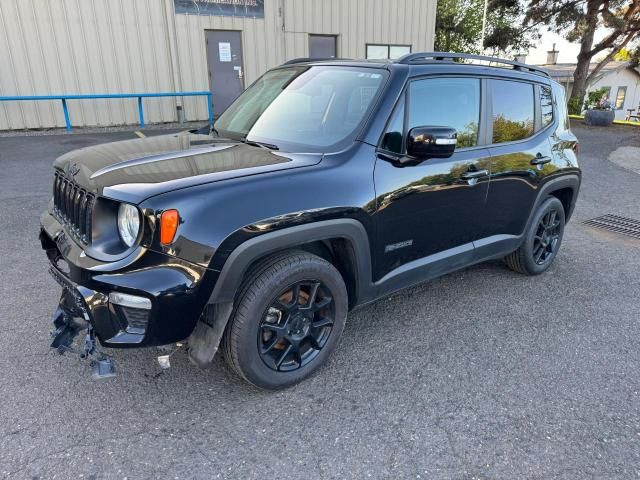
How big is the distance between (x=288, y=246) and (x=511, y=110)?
7.80 feet

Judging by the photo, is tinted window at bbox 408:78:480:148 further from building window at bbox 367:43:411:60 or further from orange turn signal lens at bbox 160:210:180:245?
building window at bbox 367:43:411:60

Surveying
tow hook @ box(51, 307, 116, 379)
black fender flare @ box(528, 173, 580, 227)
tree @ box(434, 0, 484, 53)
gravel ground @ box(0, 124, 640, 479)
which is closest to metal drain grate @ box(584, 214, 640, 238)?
black fender flare @ box(528, 173, 580, 227)

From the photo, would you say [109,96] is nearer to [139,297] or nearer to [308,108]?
[308,108]

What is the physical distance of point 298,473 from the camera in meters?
2.22

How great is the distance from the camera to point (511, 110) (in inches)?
151

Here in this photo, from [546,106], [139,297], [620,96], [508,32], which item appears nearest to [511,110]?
[546,106]

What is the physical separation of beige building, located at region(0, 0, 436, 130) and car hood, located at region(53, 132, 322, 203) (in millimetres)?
10363

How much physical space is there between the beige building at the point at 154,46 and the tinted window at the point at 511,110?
1076 centimetres

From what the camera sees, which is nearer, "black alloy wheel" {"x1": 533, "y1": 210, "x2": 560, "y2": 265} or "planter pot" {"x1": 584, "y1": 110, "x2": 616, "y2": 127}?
"black alloy wheel" {"x1": 533, "y1": 210, "x2": 560, "y2": 265}

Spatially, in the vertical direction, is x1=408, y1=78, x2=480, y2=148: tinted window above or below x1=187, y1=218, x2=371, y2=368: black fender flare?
above

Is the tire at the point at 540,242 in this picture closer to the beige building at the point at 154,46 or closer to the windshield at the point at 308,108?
the windshield at the point at 308,108

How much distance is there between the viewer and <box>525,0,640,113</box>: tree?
1883 cm

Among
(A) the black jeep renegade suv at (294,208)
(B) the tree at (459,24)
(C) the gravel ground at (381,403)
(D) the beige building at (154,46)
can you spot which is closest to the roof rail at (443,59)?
(A) the black jeep renegade suv at (294,208)

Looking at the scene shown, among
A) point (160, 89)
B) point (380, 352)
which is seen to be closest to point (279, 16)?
Answer: point (160, 89)
